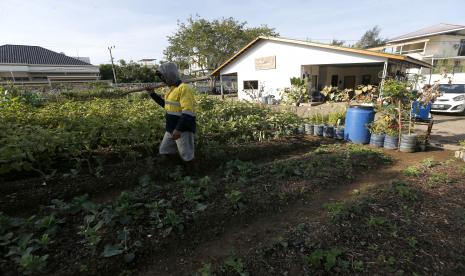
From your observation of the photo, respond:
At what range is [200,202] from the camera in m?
3.00

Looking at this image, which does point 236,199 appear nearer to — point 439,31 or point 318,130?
point 318,130

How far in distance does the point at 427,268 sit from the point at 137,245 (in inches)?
104

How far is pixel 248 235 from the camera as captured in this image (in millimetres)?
2625

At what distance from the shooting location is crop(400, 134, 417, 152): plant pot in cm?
557

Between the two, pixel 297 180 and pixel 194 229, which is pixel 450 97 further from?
pixel 194 229

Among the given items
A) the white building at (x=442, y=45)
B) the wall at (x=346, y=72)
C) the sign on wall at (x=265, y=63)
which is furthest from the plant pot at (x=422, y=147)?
the white building at (x=442, y=45)

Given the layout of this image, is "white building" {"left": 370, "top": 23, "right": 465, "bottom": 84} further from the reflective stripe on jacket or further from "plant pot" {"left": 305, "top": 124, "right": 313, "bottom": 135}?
the reflective stripe on jacket

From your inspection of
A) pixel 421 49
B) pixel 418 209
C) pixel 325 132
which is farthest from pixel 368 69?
pixel 418 209

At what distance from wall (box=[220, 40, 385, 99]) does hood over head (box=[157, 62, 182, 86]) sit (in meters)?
11.1

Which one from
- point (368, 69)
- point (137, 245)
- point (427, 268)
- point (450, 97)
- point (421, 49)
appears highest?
point (421, 49)

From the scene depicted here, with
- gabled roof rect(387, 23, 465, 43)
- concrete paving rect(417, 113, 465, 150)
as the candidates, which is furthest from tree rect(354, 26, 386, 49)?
concrete paving rect(417, 113, 465, 150)

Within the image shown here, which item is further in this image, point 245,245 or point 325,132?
point 325,132

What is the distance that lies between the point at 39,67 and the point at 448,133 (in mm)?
39383

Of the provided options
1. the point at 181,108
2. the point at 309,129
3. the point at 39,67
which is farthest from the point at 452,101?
the point at 39,67
